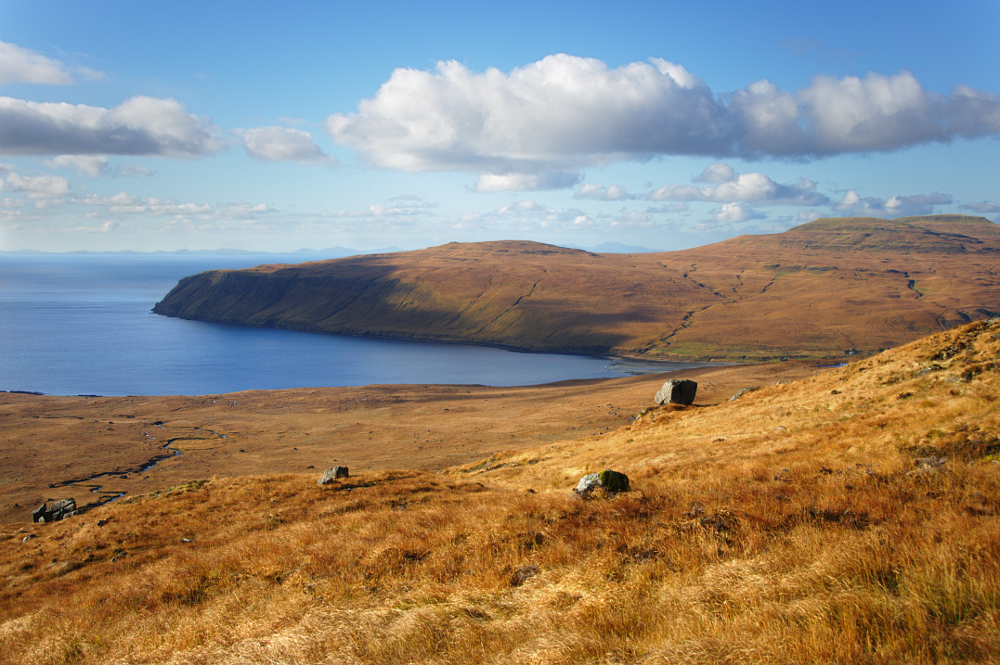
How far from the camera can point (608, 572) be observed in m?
8.36

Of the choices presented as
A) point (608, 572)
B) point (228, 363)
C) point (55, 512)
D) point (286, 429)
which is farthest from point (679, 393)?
point (228, 363)

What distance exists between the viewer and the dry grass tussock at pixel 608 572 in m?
6.06

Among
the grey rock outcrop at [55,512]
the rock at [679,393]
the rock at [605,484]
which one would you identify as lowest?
the grey rock outcrop at [55,512]

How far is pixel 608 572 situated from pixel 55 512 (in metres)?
32.1

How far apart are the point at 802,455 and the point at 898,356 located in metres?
19.3

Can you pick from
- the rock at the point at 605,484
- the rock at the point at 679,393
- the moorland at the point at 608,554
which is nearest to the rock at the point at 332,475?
the moorland at the point at 608,554

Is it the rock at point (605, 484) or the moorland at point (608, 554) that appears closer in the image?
the moorland at point (608, 554)

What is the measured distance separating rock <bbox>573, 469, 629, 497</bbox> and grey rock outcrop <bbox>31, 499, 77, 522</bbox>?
27.5 m

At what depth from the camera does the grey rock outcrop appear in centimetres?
2827

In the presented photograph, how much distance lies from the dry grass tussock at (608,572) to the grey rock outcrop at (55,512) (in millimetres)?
10648

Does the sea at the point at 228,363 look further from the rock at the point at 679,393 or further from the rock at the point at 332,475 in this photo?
the rock at the point at 332,475

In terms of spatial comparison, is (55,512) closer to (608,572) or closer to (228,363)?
(608,572)

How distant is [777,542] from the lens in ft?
27.6

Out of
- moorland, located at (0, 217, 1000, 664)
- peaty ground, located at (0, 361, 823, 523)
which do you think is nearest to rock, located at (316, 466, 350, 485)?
moorland, located at (0, 217, 1000, 664)
